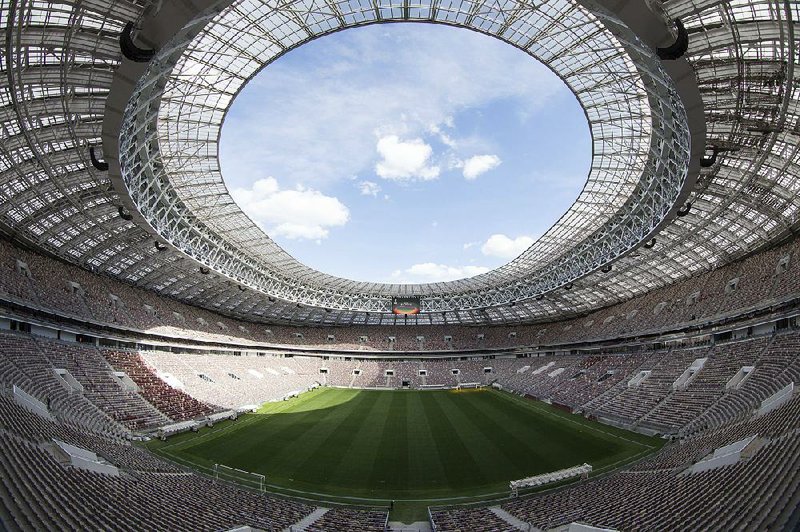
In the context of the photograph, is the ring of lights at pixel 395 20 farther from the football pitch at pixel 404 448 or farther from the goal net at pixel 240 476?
the goal net at pixel 240 476

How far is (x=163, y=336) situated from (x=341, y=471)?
1215 inches

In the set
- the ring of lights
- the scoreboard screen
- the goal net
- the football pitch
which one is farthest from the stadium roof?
the scoreboard screen

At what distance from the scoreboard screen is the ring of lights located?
2872 cm

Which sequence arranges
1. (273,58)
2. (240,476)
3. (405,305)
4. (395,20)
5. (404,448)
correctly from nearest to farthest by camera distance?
1. (395,20)
2. (240,476)
3. (273,58)
4. (404,448)
5. (405,305)

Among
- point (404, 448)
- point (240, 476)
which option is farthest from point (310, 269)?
point (240, 476)

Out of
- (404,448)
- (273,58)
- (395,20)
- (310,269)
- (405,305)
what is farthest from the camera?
(405,305)

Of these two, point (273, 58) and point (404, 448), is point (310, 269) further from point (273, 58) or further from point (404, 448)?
point (273, 58)

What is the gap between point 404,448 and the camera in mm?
29625

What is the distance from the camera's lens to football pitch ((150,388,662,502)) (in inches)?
907

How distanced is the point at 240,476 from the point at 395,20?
84.3ft

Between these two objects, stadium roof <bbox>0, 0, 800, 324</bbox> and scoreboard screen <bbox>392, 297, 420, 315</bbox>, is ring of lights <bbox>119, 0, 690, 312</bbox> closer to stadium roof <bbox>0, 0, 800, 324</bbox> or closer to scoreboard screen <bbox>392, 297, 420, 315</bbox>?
stadium roof <bbox>0, 0, 800, 324</bbox>

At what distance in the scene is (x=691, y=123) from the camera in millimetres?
19953

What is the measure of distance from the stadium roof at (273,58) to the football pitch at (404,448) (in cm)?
1445

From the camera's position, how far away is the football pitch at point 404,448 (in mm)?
23047
